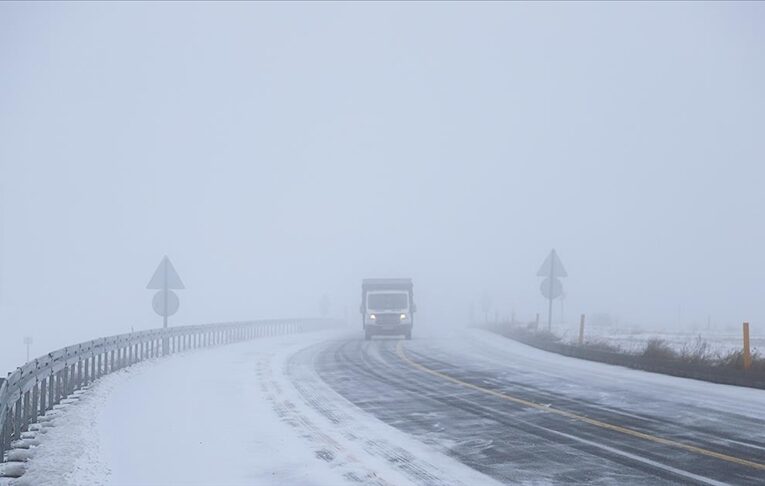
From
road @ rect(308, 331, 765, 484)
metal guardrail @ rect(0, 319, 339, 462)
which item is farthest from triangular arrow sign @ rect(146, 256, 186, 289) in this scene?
road @ rect(308, 331, 765, 484)

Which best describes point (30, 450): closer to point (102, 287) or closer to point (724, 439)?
point (724, 439)

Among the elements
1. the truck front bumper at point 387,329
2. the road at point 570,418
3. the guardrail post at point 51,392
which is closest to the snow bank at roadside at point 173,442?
the guardrail post at point 51,392

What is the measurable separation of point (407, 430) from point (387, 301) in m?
27.3

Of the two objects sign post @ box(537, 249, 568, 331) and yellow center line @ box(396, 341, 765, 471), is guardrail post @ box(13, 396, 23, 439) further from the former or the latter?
sign post @ box(537, 249, 568, 331)

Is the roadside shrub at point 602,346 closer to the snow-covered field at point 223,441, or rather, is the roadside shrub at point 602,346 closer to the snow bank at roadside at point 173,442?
the snow-covered field at point 223,441

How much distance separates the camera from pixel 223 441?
1038 cm

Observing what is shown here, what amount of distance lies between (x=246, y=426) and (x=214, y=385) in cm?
573

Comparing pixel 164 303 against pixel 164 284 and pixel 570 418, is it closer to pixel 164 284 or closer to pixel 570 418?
pixel 164 284

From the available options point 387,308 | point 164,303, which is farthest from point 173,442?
point 387,308

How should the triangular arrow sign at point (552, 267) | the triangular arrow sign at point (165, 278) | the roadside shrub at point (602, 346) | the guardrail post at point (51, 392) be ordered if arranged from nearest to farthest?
the guardrail post at point (51, 392)
the roadside shrub at point (602, 346)
the triangular arrow sign at point (165, 278)
the triangular arrow sign at point (552, 267)

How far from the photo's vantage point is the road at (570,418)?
331 inches

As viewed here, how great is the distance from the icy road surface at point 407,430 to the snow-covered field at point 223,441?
0.03m

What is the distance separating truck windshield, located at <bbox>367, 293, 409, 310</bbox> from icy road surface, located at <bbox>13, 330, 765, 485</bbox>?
1852cm

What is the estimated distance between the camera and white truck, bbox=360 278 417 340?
3734cm
